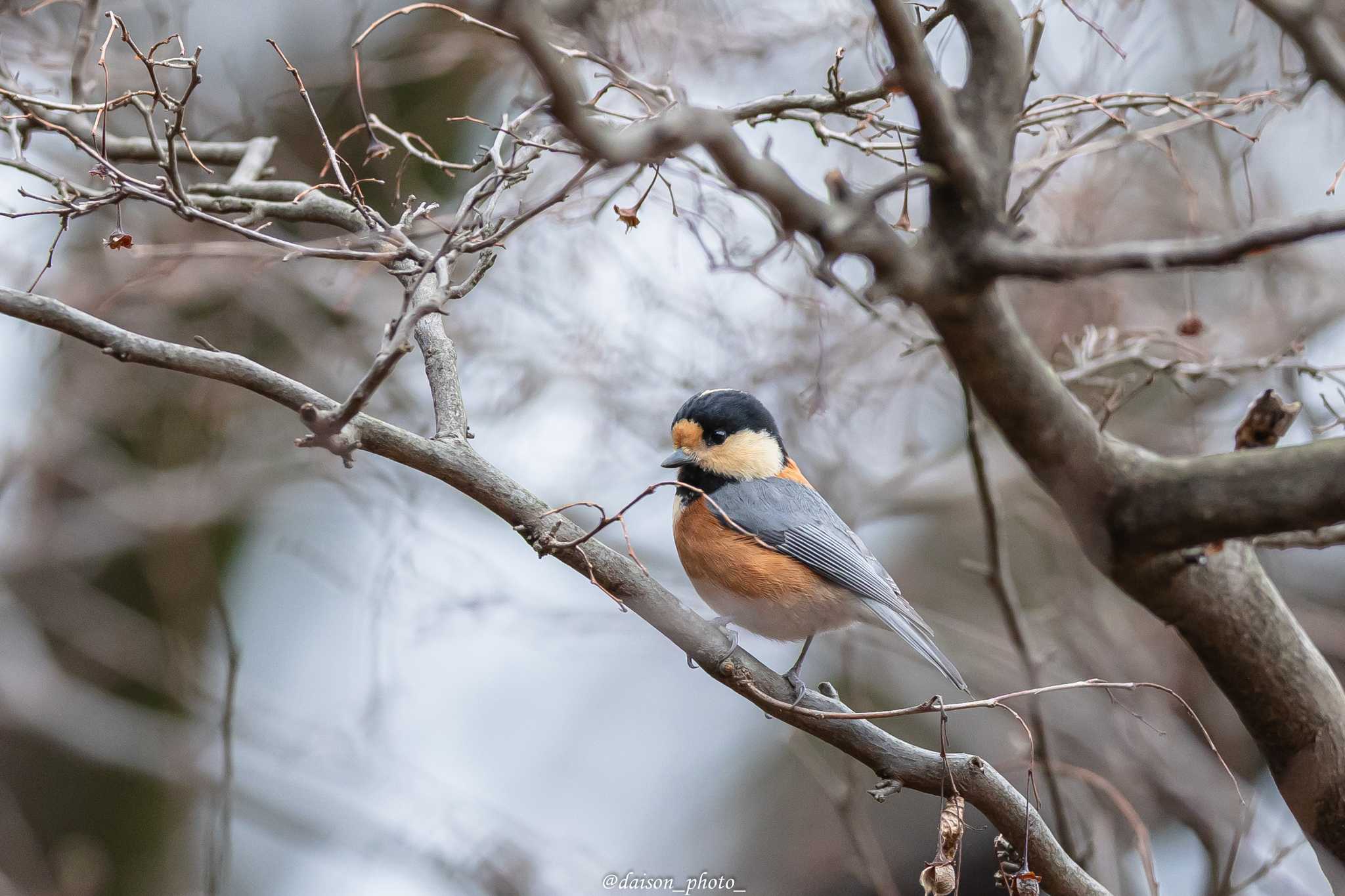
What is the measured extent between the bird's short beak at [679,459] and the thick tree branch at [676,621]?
1.21 meters

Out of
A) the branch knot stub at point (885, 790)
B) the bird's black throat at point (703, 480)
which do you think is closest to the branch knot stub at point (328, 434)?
the branch knot stub at point (885, 790)

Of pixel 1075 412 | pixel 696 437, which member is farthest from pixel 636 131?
pixel 696 437

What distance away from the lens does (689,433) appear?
4.02 meters

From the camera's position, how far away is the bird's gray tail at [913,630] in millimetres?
3262

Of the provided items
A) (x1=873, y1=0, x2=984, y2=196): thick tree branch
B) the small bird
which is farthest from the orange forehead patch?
(x1=873, y1=0, x2=984, y2=196): thick tree branch

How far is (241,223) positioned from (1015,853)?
2.93 meters

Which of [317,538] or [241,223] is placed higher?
[317,538]

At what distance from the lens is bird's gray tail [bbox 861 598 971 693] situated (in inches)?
128

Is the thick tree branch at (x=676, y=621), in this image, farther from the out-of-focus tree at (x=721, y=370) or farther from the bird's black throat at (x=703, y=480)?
the bird's black throat at (x=703, y=480)

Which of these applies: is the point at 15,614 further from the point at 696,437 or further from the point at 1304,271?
the point at 1304,271

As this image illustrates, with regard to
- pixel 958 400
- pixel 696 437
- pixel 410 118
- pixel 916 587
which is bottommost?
pixel 696 437

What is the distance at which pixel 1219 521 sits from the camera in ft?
6.75

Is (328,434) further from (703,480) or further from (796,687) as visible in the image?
(703,480)

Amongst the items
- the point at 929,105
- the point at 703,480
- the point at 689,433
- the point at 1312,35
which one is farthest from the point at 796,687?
the point at 1312,35
